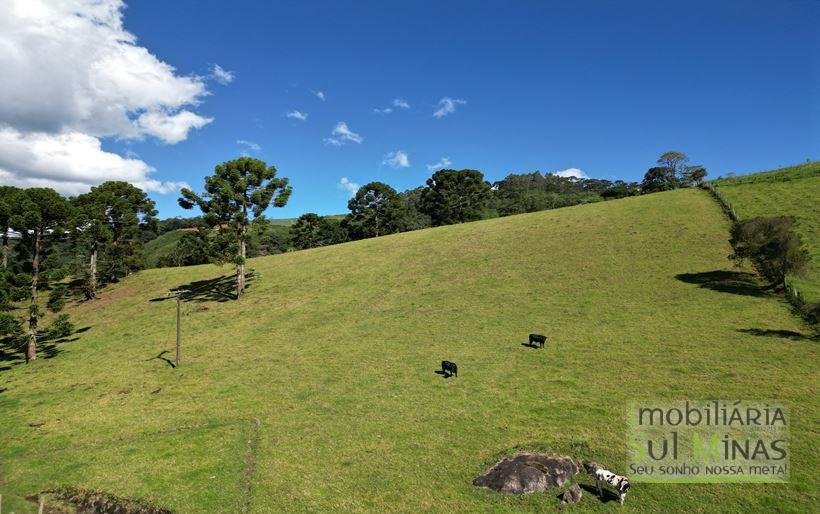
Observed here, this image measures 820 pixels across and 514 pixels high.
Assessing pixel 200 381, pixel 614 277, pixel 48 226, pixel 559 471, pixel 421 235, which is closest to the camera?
pixel 559 471

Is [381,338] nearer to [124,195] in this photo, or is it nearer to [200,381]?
[200,381]

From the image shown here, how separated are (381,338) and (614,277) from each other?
24777mm

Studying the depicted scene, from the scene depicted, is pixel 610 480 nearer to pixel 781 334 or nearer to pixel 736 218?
pixel 781 334

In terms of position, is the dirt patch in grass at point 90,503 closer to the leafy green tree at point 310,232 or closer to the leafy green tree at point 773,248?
the leafy green tree at point 773,248

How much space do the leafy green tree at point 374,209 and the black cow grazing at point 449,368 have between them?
78.3 m

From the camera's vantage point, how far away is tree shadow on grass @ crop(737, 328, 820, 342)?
26.7 m

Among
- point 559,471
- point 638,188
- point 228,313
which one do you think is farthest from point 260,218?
point 638,188

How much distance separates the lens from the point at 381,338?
117 feet

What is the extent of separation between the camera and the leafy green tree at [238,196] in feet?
166

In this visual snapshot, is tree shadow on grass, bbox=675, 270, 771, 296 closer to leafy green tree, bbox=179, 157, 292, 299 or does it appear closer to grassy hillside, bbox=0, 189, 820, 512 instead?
grassy hillside, bbox=0, 189, 820, 512

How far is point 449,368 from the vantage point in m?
27.3

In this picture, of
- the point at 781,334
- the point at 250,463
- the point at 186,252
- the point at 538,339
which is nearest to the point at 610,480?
the point at 538,339

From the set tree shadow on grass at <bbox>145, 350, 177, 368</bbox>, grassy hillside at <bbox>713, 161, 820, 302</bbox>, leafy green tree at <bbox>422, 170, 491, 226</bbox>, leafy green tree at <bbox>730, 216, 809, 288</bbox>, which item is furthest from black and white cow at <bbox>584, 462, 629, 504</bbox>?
leafy green tree at <bbox>422, 170, 491, 226</bbox>

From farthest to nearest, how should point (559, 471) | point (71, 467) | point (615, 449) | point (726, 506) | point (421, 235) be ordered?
point (421, 235) → point (71, 467) → point (615, 449) → point (559, 471) → point (726, 506)
